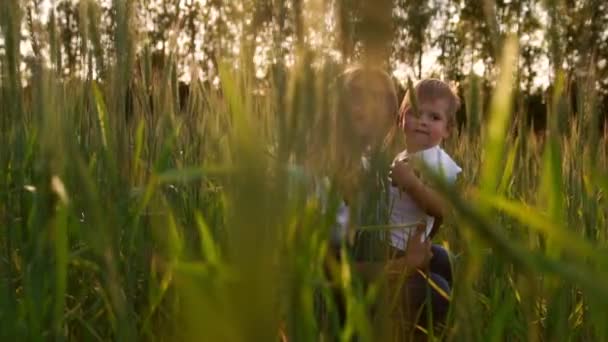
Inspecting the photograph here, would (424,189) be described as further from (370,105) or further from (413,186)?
(370,105)

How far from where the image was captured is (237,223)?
287mm

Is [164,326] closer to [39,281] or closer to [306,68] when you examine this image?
[39,281]

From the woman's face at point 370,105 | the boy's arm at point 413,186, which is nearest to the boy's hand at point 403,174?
the boy's arm at point 413,186

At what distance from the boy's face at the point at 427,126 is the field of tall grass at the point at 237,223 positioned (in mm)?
548

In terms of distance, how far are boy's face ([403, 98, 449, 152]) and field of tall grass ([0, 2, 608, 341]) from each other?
0.55 m

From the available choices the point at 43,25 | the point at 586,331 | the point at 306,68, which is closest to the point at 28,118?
the point at 43,25

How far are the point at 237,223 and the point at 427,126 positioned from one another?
196 centimetres

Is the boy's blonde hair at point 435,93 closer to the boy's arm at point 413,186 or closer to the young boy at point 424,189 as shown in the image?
the young boy at point 424,189

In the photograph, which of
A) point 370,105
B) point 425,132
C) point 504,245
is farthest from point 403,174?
point 504,245

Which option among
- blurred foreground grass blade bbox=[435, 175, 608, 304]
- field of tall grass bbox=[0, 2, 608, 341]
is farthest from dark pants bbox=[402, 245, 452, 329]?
blurred foreground grass blade bbox=[435, 175, 608, 304]

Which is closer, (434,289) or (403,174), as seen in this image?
(403,174)

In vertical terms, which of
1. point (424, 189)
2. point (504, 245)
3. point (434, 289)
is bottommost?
point (434, 289)

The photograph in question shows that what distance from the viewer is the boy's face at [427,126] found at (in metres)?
2.18

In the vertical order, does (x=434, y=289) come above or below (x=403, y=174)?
below
